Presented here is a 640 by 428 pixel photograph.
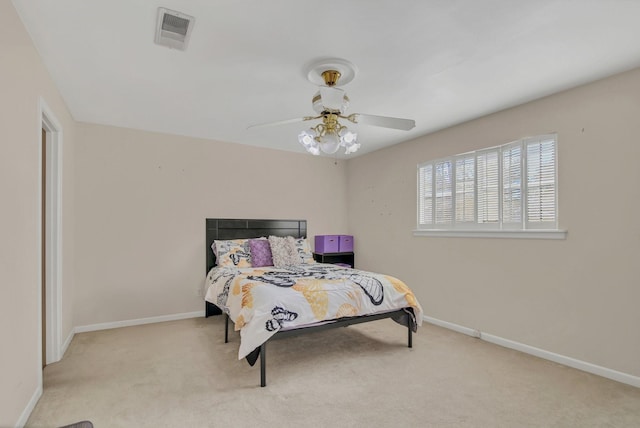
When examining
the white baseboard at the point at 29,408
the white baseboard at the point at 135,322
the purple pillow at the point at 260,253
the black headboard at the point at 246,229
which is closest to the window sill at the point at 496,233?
the black headboard at the point at 246,229

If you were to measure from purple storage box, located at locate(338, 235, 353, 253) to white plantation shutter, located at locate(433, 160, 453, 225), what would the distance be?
5.33ft

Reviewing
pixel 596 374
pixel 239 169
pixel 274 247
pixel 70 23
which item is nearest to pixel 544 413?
pixel 596 374

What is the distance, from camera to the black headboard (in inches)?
181

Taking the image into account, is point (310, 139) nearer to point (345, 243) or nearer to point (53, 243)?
point (53, 243)

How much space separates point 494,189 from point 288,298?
98.9 inches

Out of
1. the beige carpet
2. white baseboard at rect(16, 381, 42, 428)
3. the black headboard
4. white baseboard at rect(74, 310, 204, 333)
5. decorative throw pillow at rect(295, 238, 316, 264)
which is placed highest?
the black headboard

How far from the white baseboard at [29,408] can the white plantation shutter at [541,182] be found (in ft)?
13.8

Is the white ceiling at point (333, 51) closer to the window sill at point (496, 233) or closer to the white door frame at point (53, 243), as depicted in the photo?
the white door frame at point (53, 243)

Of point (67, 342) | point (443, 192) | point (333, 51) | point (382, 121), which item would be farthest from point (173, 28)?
point (443, 192)

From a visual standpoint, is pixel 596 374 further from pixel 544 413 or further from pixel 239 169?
pixel 239 169

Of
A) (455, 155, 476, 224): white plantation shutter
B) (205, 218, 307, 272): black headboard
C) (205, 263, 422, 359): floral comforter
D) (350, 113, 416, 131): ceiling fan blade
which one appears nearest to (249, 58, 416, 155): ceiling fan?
(350, 113, 416, 131): ceiling fan blade

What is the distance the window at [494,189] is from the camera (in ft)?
10.3

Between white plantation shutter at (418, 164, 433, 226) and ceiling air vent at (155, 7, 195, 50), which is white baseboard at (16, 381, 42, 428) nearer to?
ceiling air vent at (155, 7, 195, 50)

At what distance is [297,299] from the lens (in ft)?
9.13
